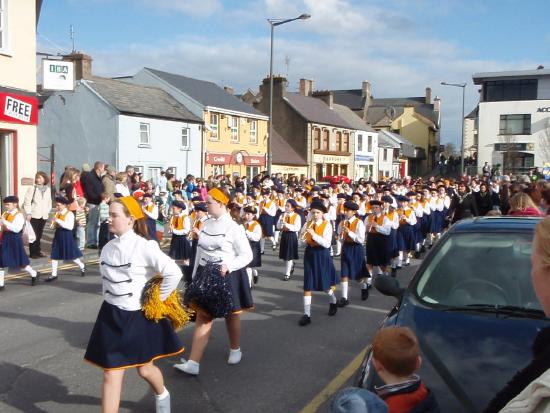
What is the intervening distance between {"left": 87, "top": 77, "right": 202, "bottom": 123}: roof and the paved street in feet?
69.6

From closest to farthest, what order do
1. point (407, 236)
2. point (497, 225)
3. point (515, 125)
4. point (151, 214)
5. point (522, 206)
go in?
point (497, 225) < point (522, 206) < point (151, 214) < point (407, 236) < point (515, 125)

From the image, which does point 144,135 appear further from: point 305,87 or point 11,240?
point 305,87

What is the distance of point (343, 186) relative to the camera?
20078 millimetres

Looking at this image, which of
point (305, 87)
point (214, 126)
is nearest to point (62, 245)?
point (214, 126)

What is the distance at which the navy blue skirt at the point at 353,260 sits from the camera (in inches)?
364

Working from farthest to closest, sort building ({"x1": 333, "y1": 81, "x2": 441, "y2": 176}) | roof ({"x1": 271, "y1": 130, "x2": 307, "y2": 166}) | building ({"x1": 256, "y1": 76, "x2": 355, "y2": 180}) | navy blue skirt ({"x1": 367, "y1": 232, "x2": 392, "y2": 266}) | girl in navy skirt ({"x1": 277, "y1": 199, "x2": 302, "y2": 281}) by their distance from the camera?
building ({"x1": 333, "y1": 81, "x2": 441, "y2": 176})
building ({"x1": 256, "y1": 76, "x2": 355, "y2": 180})
roof ({"x1": 271, "y1": 130, "x2": 307, "y2": 166})
girl in navy skirt ({"x1": 277, "y1": 199, "x2": 302, "y2": 281})
navy blue skirt ({"x1": 367, "y1": 232, "x2": 392, "y2": 266})

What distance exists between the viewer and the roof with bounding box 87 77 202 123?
29328 millimetres

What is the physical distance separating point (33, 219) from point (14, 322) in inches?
210

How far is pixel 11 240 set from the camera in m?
9.75

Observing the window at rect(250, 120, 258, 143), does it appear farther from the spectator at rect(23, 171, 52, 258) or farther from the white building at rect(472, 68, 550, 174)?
the spectator at rect(23, 171, 52, 258)

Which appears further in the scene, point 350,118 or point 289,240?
point 350,118

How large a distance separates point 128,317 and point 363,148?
176 feet

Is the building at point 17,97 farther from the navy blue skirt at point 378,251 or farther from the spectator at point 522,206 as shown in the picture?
the spectator at point 522,206

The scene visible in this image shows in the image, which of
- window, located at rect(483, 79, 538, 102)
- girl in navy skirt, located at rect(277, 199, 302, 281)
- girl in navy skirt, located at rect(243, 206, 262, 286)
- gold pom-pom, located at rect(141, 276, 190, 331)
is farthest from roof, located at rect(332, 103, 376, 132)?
gold pom-pom, located at rect(141, 276, 190, 331)
